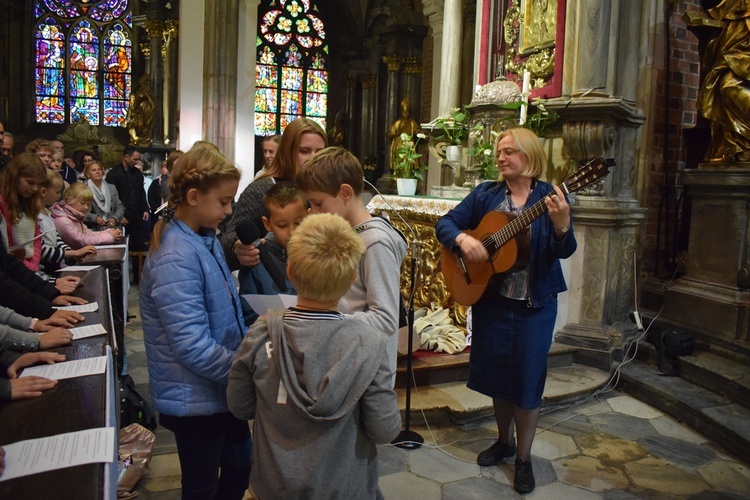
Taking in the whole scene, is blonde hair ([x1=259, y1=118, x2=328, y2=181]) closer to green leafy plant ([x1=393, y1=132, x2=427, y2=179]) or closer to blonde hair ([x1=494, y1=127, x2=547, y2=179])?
blonde hair ([x1=494, y1=127, x2=547, y2=179])

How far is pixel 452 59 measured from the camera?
23.7 feet

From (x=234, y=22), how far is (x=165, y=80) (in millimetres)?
7470

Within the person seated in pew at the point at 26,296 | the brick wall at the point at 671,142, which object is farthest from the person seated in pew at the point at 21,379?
the brick wall at the point at 671,142

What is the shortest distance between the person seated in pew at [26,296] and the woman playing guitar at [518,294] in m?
1.66

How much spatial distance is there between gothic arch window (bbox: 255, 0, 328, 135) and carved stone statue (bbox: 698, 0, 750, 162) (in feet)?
46.9

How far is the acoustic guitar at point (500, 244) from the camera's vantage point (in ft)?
8.95

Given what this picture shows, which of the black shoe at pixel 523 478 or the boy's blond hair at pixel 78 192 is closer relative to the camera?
the black shoe at pixel 523 478

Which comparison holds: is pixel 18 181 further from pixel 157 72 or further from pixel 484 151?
pixel 157 72

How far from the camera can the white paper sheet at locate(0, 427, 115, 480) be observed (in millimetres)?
1326

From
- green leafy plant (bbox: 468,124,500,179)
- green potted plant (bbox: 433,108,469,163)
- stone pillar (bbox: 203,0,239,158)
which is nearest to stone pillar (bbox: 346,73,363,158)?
stone pillar (bbox: 203,0,239,158)

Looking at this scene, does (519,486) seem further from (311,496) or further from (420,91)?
(420,91)

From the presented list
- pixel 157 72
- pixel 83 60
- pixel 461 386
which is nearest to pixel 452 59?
pixel 461 386

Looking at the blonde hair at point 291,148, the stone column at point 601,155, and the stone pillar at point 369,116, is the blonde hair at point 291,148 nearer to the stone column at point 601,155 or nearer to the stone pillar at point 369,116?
the stone column at point 601,155

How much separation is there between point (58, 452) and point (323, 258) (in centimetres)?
70
